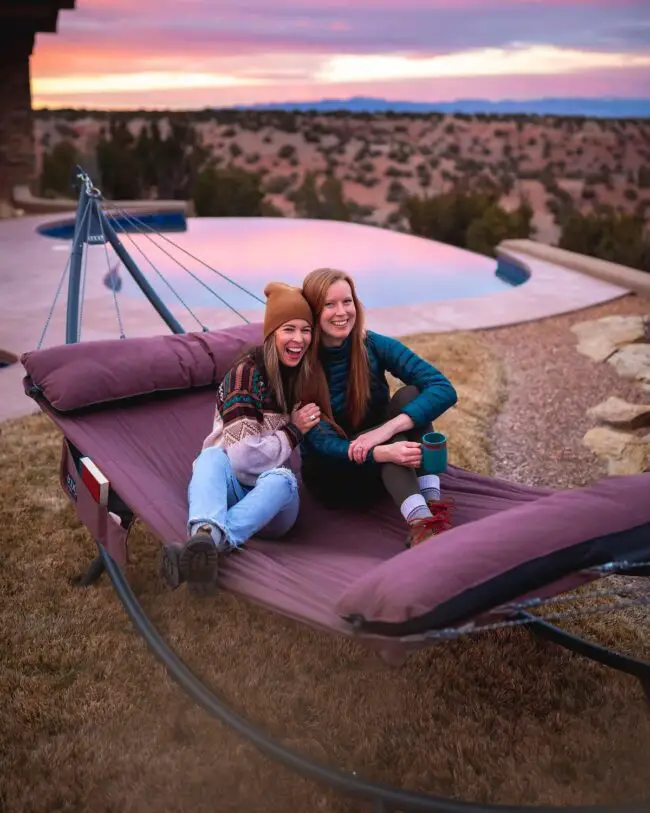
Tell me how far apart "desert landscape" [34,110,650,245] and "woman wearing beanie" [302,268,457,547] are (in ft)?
36.9

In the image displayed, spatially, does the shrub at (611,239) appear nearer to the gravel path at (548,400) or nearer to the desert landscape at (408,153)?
the gravel path at (548,400)

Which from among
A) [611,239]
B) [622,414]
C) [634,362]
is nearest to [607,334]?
[634,362]

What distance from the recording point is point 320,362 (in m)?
2.51

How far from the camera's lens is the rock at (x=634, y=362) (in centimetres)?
515

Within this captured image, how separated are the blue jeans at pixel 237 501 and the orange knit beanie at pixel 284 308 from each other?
0.36 m

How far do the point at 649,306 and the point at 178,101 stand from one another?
10.9 meters

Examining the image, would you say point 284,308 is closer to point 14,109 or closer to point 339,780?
point 339,780

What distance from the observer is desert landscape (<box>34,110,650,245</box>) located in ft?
57.1

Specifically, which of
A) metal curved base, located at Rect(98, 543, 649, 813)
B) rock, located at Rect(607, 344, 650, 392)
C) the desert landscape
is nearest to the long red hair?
metal curved base, located at Rect(98, 543, 649, 813)

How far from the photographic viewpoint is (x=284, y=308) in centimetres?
234

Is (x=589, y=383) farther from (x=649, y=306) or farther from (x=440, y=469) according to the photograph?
(x=440, y=469)

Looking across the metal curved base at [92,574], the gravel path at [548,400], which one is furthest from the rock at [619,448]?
the metal curved base at [92,574]

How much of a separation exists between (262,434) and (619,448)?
2.21 metres

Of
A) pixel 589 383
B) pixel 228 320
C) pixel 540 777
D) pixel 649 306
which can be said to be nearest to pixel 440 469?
pixel 540 777
